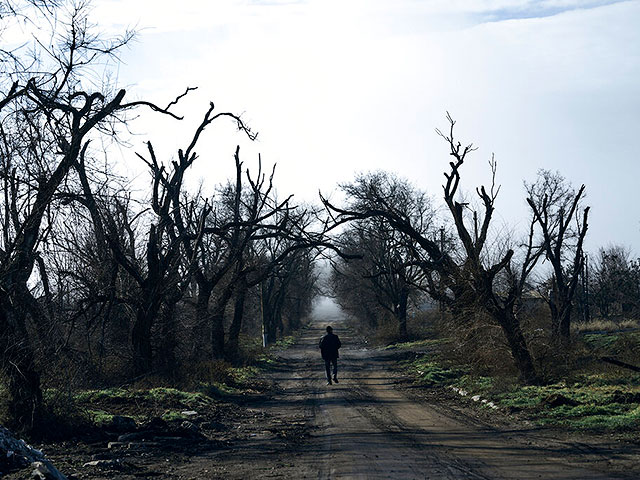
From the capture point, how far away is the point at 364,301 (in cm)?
6612

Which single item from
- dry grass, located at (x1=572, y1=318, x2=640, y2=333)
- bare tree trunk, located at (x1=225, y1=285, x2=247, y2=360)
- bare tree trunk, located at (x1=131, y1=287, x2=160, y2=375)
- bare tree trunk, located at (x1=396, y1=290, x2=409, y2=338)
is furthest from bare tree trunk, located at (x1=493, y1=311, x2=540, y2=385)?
bare tree trunk, located at (x1=396, y1=290, x2=409, y2=338)

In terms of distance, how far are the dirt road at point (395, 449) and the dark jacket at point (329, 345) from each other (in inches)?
200

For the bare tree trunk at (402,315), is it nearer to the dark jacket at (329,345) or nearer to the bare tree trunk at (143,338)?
the dark jacket at (329,345)

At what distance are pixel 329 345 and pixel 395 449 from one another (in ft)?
39.9

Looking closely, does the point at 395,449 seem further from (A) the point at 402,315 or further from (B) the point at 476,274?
(A) the point at 402,315

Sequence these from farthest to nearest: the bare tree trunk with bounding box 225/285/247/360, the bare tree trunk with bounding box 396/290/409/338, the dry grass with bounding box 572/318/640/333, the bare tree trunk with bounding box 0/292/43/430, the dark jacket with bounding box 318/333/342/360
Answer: the bare tree trunk with bounding box 396/290/409/338 → the dry grass with bounding box 572/318/640/333 → the bare tree trunk with bounding box 225/285/247/360 → the dark jacket with bounding box 318/333/342/360 → the bare tree trunk with bounding box 0/292/43/430

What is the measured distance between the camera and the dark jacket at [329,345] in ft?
74.2

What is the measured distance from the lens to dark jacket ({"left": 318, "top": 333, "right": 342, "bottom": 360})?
2261cm

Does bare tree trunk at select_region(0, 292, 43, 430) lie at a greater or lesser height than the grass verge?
greater

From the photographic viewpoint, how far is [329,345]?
893 inches

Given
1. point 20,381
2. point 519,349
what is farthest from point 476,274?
point 20,381

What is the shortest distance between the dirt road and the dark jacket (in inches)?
200

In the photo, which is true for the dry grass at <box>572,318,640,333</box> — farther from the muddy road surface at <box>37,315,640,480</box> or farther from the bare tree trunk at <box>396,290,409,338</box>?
the muddy road surface at <box>37,315,640,480</box>

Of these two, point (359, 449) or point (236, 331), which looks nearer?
point (359, 449)
